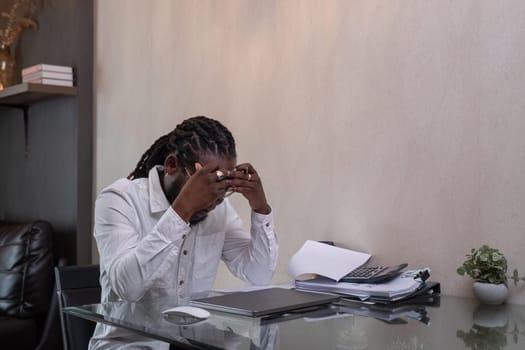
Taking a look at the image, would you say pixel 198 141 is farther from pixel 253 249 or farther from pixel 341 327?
pixel 341 327

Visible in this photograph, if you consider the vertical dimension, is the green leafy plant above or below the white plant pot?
above

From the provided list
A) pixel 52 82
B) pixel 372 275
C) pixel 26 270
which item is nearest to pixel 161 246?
pixel 372 275

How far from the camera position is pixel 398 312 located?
1.40 m

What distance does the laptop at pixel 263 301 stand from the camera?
1273 millimetres

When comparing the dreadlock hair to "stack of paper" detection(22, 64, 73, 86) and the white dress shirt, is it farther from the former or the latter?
"stack of paper" detection(22, 64, 73, 86)

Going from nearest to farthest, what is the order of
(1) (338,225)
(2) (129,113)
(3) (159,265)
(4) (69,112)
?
(3) (159,265), (1) (338,225), (2) (129,113), (4) (69,112)

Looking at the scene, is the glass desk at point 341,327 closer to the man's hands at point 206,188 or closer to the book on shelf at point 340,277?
the book on shelf at point 340,277

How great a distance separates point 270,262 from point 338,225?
0.81 ft

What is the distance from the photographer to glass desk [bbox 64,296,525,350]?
3.61ft

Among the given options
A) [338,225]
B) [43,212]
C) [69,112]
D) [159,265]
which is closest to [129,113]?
[69,112]

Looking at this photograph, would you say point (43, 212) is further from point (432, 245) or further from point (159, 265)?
point (432, 245)

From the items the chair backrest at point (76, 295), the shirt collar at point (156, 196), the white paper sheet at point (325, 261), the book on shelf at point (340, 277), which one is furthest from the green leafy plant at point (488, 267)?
the chair backrest at point (76, 295)

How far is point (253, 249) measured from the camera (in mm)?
1771

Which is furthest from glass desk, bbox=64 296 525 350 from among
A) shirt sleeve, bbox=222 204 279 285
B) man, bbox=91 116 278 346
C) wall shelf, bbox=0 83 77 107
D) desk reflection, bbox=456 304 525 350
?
wall shelf, bbox=0 83 77 107
